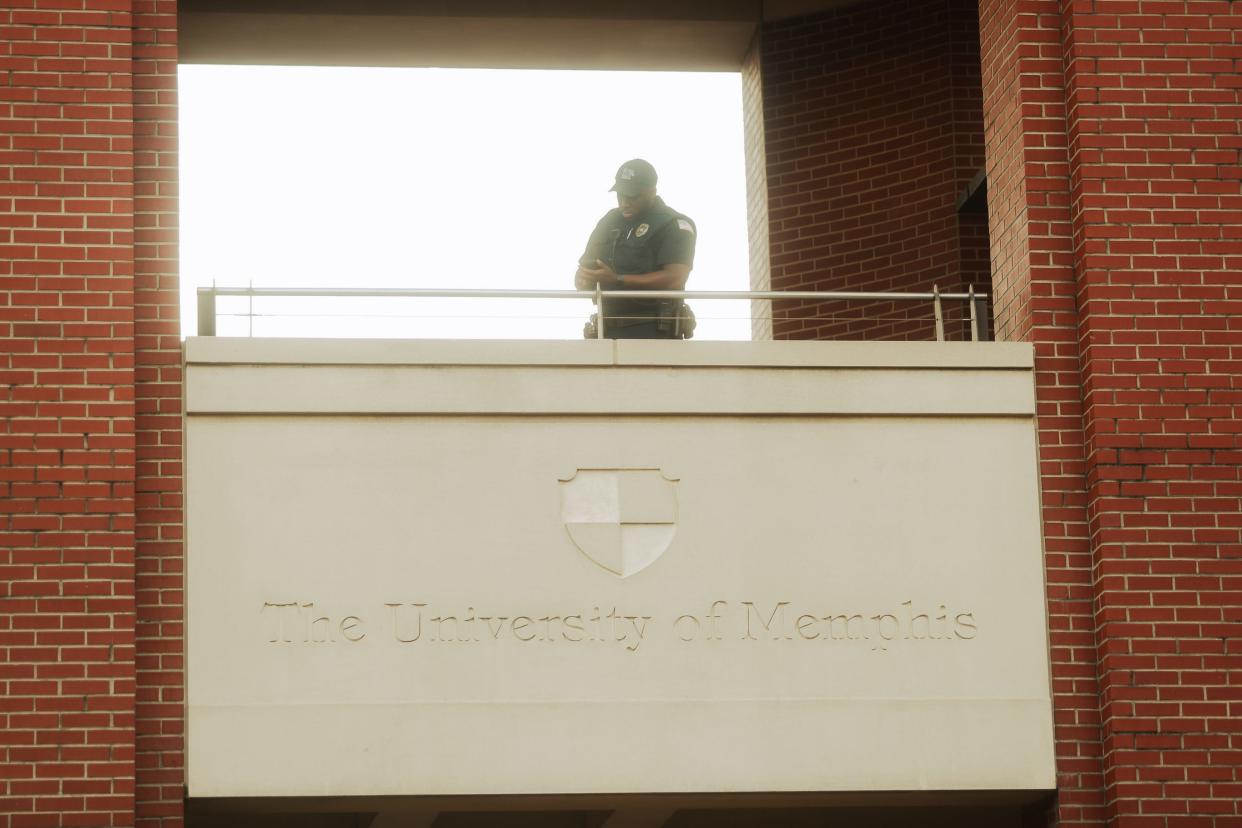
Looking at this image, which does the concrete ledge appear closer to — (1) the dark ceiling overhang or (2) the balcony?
(2) the balcony

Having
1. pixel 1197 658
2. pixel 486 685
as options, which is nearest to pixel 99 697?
pixel 486 685

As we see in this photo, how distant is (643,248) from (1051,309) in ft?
7.71

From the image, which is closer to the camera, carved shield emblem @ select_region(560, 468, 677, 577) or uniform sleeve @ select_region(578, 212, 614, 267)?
carved shield emblem @ select_region(560, 468, 677, 577)

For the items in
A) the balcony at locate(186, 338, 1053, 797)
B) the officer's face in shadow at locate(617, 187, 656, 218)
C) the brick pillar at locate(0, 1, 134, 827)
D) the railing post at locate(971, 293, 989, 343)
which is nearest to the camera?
the brick pillar at locate(0, 1, 134, 827)

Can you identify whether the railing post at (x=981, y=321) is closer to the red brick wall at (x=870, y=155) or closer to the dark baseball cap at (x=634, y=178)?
the dark baseball cap at (x=634, y=178)

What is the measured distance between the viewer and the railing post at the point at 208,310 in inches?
473

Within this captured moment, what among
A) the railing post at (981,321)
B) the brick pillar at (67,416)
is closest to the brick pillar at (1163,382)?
the railing post at (981,321)

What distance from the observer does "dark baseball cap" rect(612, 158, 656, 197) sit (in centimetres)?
1290

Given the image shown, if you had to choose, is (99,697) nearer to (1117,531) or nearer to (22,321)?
(22,321)

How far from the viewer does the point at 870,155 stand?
54.7 feet

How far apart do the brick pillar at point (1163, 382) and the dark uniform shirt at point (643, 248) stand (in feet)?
7.34

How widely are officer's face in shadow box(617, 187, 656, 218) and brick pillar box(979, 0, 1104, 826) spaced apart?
2.03 m

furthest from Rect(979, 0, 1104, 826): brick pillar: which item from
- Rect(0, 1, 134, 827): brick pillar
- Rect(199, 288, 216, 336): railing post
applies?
Rect(0, 1, 134, 827): brick pillar

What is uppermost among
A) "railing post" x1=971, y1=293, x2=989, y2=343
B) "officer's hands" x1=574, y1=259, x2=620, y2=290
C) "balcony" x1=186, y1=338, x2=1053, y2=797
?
"officer's hands" x1=574, y1=259, x2=620, y2=290
